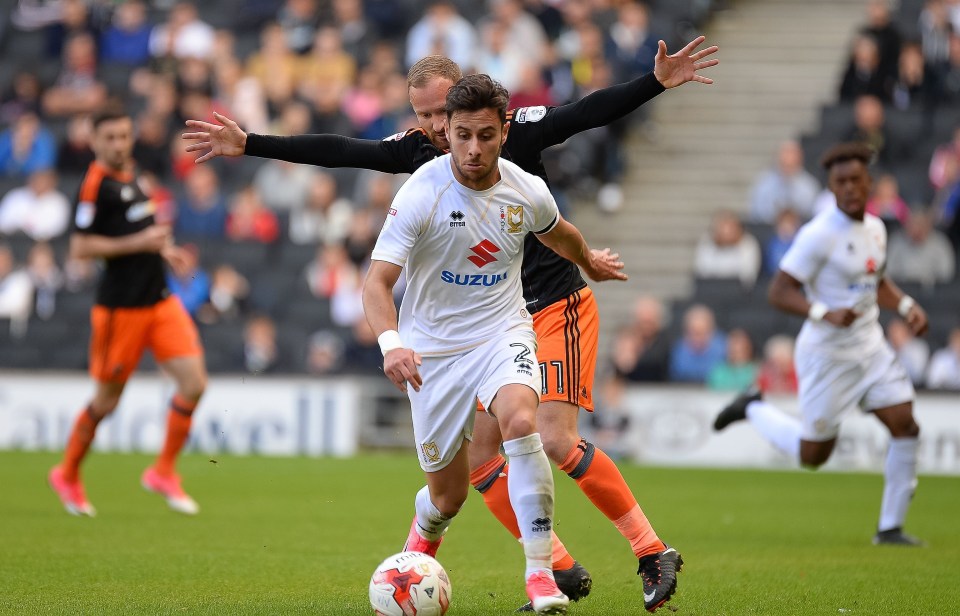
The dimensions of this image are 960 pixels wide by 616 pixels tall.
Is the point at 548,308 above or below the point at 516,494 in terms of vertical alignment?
above

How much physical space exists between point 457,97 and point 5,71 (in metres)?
17.4

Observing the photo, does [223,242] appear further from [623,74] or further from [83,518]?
[83,518]

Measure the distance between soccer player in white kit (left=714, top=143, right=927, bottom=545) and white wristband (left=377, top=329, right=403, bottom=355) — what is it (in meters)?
4.41

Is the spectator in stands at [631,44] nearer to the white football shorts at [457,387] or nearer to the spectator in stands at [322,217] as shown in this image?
the spectator in stands at [322,217]

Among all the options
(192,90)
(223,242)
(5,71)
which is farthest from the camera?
(5,71)

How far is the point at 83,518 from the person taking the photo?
34.1 feet

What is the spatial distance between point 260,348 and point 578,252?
10489mm

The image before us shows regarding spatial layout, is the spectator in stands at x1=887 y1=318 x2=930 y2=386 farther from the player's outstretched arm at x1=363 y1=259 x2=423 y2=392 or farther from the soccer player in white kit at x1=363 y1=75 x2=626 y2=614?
the player's outstretched arm at x1=363 y1=259 x2=423 y2=392

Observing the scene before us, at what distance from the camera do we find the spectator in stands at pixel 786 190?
17.4 metres

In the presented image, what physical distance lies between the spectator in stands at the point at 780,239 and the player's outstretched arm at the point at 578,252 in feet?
33.2

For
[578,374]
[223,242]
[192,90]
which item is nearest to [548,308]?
[578,374]

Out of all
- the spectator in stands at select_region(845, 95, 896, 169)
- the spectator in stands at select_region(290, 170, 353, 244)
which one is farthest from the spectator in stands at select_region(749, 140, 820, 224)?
the spectator in stands at select_region(290, 170, 353, 244)

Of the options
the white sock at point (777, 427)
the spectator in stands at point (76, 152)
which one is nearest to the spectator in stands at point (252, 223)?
the spectator in stands at point (76, 152)

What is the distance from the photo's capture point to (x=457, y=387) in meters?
6.52
